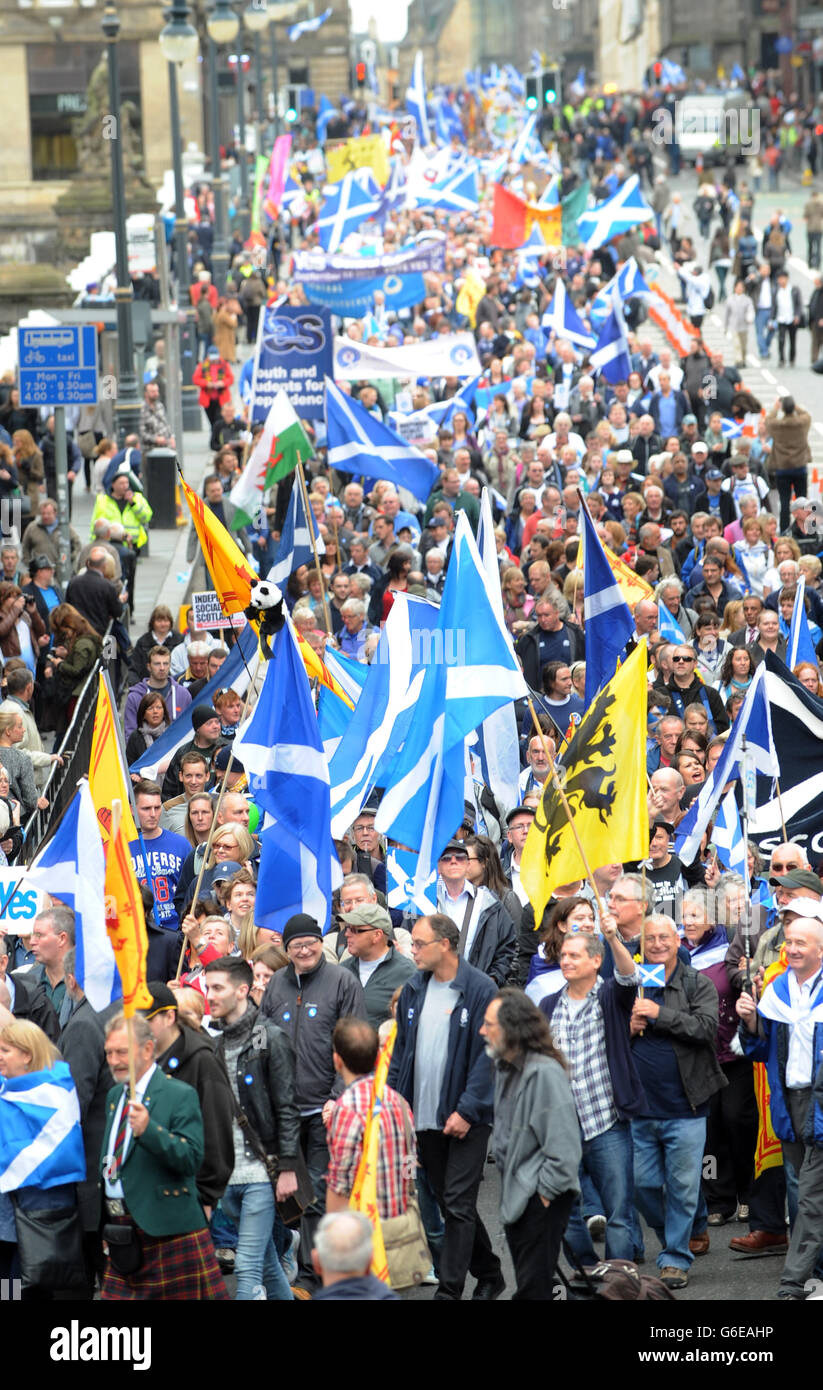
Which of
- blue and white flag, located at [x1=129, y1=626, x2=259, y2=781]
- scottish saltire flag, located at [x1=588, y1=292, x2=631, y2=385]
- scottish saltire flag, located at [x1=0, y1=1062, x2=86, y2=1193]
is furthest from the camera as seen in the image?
scottish saltire flag, located at [x1=588, y1=292, x2=631, y2=385]

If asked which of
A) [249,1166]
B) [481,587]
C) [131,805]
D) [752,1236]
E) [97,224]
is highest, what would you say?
[97,224]

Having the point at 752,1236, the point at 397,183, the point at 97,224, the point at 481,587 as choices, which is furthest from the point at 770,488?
the point at 97,224

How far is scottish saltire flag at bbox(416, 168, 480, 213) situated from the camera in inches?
1676

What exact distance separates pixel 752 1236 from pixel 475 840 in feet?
7.08

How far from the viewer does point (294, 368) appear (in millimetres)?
21078

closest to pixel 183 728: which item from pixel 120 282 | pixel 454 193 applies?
pixel 120 282

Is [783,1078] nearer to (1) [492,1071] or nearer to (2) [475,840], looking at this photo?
(1) [492,1071]

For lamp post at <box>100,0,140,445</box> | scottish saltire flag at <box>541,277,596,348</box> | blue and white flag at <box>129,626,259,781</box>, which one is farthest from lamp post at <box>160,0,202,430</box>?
blue and white flag at <box>129,626,259,781</box>

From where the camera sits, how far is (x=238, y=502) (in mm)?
18938

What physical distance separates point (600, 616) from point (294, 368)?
874cm

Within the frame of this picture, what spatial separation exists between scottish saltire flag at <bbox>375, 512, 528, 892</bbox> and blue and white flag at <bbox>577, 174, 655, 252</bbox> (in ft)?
80.3

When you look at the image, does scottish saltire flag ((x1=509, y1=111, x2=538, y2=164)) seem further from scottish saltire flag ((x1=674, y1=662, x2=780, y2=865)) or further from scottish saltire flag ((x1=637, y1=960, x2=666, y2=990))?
scottish saltire flag ((x1=637, y1=960, x2=666, y2=990))

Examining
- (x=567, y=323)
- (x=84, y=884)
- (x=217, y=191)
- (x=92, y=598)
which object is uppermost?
(x=217, y=191)

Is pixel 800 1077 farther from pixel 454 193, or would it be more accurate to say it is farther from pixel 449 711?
pixel 454 193
